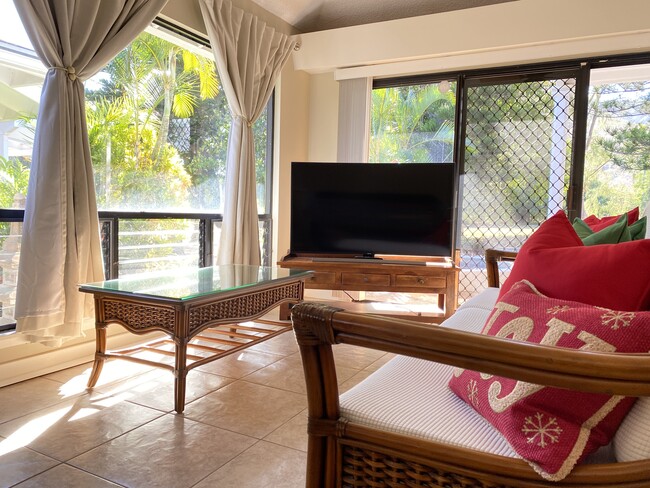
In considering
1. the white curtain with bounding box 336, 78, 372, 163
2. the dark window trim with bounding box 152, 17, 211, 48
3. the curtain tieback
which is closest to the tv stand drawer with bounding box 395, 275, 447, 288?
the white curtain with bounding box 336, 78, 372, 163

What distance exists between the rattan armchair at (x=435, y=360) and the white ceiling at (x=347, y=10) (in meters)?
3.74

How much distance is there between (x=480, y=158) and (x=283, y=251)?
193 centimetres

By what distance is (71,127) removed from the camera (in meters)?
2.35

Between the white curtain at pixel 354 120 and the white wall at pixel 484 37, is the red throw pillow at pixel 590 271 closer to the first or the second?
the white wall at pixel 484 37

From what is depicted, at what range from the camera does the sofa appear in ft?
2.22

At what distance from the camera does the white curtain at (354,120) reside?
4195 mm

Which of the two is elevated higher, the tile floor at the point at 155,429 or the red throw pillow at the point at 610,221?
the red throw pillow at the point at 610,221

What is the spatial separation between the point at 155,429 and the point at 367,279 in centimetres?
200

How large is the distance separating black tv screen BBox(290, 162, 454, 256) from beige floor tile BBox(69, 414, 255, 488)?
2.09 m

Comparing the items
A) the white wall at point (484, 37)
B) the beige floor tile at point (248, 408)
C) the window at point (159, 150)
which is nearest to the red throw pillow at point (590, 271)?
the beige floor tile at point (248, 408)

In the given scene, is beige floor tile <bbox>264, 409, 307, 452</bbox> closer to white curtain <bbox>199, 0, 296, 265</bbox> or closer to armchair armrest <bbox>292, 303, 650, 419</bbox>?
armchair armrest <bbox>292, 303, 650, 419</bbox>

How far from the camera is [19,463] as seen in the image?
1530mm

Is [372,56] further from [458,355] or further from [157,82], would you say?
[458,355]

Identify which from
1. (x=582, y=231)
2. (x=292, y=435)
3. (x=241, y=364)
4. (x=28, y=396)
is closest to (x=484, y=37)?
(x=582, y=231)
